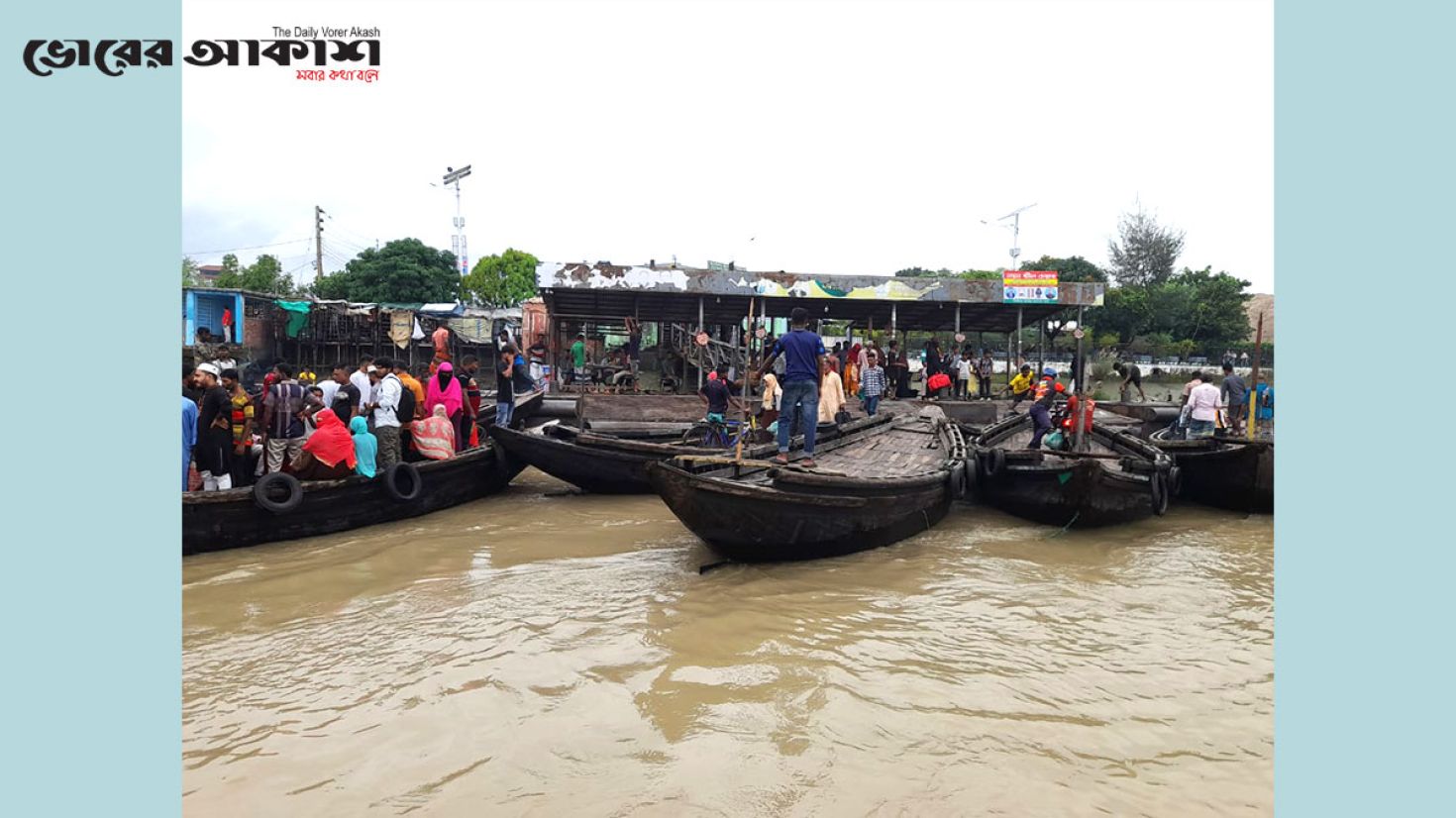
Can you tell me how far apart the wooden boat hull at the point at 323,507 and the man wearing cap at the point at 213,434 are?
0.32m

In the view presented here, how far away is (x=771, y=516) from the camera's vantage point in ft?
21.2

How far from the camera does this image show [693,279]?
55.5ft

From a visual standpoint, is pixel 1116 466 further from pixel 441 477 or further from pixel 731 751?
pixel 441 477

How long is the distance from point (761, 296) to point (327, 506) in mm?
11080

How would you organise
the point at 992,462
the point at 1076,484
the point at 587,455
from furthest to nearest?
the point at 587,455 < the point at 992,462 < the point at 1076,484

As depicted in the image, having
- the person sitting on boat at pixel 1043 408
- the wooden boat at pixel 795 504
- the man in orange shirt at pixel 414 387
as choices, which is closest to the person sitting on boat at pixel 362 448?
the man in orange shirt at pixel 414 387

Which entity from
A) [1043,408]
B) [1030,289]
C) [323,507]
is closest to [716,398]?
[1043,408]

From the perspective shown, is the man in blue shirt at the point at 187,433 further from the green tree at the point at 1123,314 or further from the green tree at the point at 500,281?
the green tree at the point at 1123,314

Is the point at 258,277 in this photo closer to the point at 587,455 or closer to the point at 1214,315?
the point at 587,455

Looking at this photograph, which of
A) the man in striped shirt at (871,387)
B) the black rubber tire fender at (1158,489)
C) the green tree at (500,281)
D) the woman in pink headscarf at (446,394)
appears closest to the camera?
the black rubber tire fender at (1158,489)

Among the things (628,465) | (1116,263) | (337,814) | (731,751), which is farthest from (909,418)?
(1116,263)

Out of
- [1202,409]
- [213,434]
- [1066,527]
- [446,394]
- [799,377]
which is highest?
[799,377]

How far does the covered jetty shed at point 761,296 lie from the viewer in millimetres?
16609

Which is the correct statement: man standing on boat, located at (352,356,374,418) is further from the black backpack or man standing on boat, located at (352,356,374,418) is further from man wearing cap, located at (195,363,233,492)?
man wearing cap, located at (195,363,233,492)
